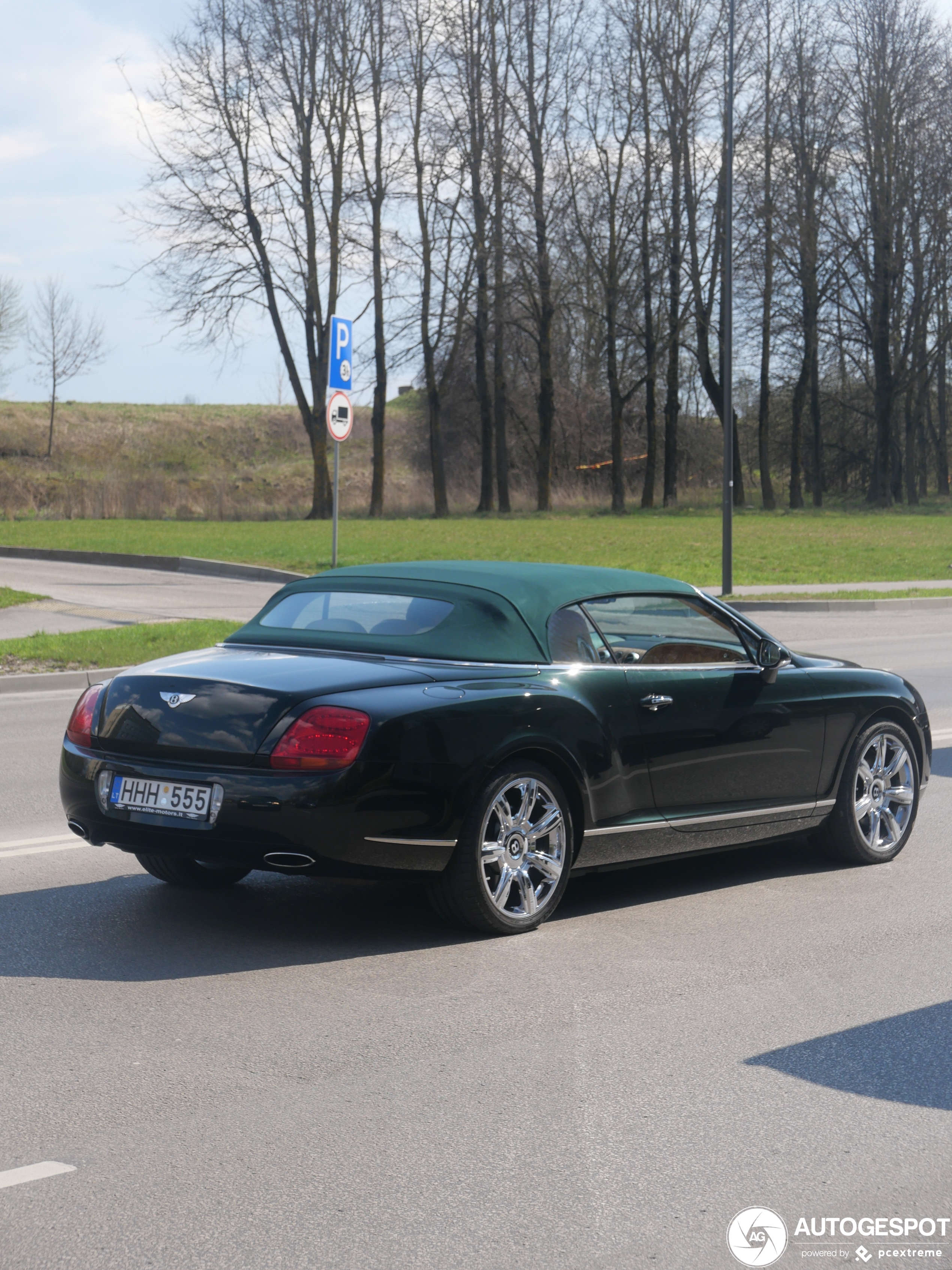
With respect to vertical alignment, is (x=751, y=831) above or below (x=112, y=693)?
below

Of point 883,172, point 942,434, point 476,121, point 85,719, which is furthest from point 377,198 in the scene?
point 85,719

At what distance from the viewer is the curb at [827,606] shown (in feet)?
74.9

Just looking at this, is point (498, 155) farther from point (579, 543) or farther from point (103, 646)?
point (103, 646)

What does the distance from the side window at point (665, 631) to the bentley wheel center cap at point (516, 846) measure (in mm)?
997

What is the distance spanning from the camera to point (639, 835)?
6.07 m

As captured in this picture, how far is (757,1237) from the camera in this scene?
10.6 feet

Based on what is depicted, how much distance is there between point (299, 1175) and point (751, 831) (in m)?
3.55

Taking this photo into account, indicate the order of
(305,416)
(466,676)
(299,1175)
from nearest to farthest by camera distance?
(299,1175), (466,676), (305,416)

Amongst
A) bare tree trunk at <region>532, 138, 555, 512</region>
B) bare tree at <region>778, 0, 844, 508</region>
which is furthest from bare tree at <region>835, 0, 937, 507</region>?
bare tree trunk at <region>532, 138, 555, 512</region>

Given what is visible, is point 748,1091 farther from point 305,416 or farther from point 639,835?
point 305,416

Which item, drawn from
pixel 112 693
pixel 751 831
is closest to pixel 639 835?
pixel 751 831

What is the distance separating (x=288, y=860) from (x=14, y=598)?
54.3ft

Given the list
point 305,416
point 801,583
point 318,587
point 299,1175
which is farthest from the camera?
point 305,416

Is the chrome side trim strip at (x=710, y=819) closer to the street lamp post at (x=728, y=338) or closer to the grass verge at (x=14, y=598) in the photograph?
the grass verge at (x=14, y=598)
